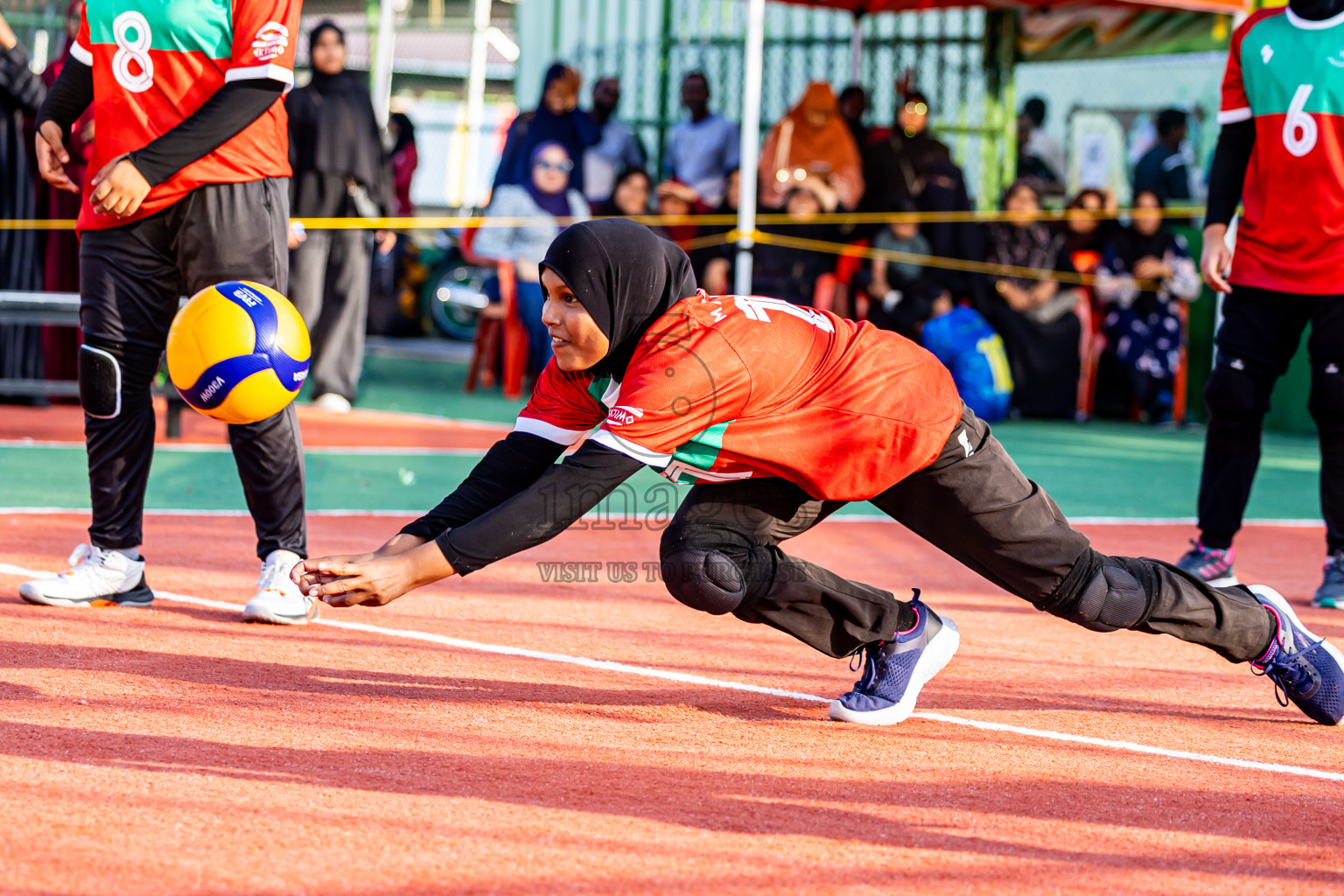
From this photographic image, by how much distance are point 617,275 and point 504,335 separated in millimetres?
10730

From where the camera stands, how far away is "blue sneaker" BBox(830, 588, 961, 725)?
4121 millimetres

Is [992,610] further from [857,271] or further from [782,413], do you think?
[857,271]

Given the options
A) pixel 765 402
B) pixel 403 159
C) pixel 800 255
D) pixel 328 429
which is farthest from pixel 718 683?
pixel 403 159

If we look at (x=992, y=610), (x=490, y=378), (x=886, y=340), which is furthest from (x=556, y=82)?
(x=886, y=340)

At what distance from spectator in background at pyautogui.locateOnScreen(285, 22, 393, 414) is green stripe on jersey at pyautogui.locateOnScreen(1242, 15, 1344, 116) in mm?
6925

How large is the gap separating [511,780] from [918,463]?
123 cm

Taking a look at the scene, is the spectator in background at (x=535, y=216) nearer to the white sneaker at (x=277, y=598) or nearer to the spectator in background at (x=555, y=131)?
the spectator in background at (x=555, y=131)

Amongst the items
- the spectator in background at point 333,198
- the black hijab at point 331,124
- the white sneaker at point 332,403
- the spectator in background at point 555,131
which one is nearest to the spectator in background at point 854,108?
the spectator in background at point 555,131

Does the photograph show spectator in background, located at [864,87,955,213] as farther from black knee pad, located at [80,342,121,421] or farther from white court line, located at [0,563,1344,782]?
black knee pad, located at [80,342,121,421]

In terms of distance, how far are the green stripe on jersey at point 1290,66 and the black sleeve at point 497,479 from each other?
3.52 m

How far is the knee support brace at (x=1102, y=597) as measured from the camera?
12.9 feet

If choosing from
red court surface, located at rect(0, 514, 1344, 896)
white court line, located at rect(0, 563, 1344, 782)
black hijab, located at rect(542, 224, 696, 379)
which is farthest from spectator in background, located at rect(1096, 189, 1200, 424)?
black hijab, located at rect(542, 224, 696, 379)

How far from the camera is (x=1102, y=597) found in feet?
12.9

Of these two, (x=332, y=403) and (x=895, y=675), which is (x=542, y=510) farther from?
(x=332, y=403)
